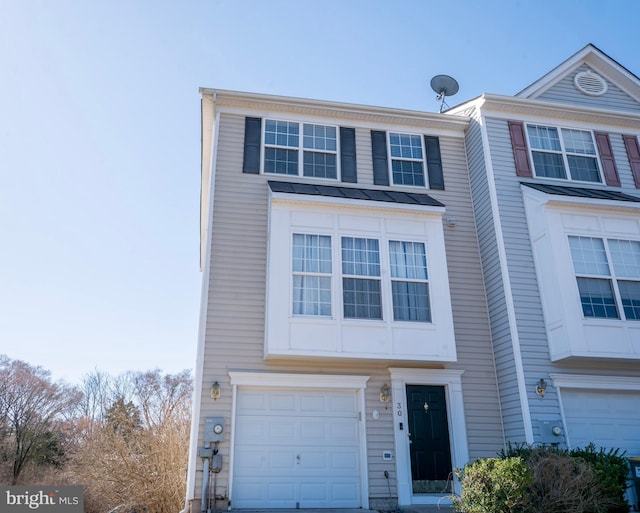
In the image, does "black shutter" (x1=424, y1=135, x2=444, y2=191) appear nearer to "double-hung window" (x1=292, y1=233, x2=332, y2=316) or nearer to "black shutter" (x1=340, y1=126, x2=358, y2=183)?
"black shutter" (x1=340, y1=126, x2=358, y2=183)

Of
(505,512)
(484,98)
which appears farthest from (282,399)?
(484,98)

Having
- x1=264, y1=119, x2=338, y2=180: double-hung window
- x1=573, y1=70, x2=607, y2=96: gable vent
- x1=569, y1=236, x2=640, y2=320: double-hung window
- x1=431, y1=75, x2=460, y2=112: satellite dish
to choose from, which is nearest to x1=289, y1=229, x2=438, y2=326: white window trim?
x1=264, y1=119, x2=338, y2=180: double-hung window

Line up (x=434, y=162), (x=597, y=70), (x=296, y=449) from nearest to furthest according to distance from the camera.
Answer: (x=296, y=449), (x=434, y=162), (x=597, y=70)

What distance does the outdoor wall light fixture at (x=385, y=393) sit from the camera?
878 centimetres

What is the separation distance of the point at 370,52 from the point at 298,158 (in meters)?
2.67

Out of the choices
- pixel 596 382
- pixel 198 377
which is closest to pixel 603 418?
pixel 596 382

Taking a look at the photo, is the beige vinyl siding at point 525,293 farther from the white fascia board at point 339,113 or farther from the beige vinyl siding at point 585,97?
the beige vinyl siding at point 585,97

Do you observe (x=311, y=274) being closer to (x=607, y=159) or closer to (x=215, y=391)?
(x=215, y=391)

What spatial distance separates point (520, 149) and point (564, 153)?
1160 millimetres

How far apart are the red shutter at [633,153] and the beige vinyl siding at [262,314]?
13.5 feet

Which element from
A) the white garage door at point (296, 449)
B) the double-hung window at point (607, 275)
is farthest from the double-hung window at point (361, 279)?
the double-hung window at point (607, 275)

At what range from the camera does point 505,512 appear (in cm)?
573

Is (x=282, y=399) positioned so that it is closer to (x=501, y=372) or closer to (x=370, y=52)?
(x=501, y=372)

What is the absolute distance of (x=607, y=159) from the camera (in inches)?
440
